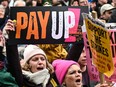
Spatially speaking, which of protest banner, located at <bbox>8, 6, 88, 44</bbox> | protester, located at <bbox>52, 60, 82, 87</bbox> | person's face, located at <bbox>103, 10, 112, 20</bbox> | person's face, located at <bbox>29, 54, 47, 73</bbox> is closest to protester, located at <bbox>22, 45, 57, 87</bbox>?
person's face, located at <bbox>29, 54, 47, 73</bbox>

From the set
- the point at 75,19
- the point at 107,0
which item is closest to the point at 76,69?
the point at 75,19

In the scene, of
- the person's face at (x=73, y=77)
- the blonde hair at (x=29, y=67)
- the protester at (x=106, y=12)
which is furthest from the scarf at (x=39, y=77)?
the protester at (x=106, y=12)

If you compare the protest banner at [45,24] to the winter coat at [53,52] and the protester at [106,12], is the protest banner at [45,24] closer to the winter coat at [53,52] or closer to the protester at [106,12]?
the winter coat at [53,52]

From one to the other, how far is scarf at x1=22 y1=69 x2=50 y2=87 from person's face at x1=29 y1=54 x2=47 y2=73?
0.12 meters

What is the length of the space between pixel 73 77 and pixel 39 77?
360 millimetres

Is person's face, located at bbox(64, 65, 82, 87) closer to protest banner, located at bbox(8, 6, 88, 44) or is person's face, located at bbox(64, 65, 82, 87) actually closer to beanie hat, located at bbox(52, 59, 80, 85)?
beanie hat, located at bbox(52, 59, 80, 85)

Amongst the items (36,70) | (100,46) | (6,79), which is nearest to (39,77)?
(36,70)

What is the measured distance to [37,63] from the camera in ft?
17.3

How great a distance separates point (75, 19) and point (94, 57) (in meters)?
0.99

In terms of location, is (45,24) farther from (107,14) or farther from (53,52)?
(107,14)

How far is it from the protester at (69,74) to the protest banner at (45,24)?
0.26 m

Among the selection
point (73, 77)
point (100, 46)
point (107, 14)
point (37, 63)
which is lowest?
point (107, 14)

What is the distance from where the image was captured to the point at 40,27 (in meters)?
5.23

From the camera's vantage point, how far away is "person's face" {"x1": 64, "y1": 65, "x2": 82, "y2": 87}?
5.22 metres
